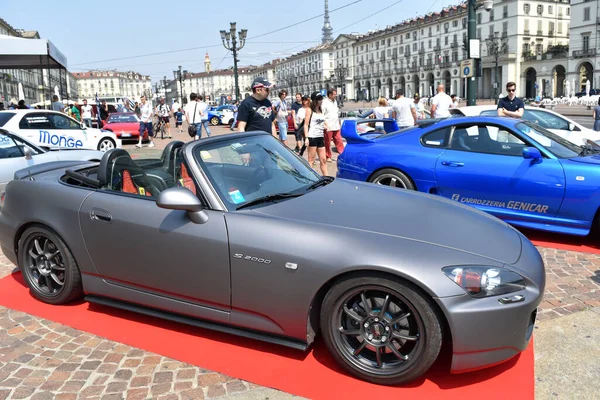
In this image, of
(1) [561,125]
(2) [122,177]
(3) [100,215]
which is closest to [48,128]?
(2) [122,177]

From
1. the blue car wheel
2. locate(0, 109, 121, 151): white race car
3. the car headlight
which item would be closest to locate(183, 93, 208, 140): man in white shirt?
locate(0, 109, 121, 151): white race car

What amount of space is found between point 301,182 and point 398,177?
9.41 ft

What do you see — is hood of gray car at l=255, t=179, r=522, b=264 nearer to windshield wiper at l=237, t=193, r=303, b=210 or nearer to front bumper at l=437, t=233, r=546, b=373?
windshield wiper at l=237, t=193, r=303, b=210

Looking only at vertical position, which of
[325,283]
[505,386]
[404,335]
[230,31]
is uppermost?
[230,31]

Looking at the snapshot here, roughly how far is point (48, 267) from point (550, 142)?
17.4 feet

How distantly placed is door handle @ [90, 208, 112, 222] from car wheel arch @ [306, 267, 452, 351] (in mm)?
1603

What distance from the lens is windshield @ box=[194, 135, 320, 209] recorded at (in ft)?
11.2

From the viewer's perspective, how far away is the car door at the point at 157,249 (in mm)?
3160

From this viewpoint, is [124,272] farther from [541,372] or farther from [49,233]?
[541,372]

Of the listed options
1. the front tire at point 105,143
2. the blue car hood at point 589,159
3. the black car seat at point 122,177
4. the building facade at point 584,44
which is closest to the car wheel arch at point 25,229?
the black car seat at point 122,177

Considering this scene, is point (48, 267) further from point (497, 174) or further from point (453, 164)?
point (497, 174)

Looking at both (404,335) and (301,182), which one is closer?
(404,335)

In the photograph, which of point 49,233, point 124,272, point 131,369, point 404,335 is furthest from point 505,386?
point 49,233

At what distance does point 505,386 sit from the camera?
2885 mm
